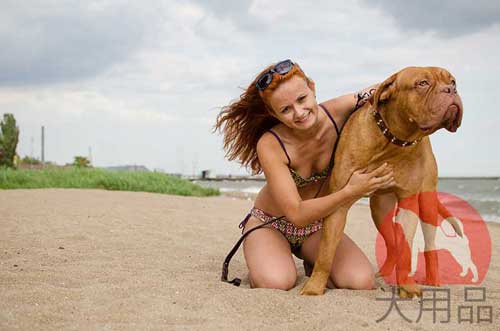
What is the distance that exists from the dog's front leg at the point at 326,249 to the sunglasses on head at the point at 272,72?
94 centimetres

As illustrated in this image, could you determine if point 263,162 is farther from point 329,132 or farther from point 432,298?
point 432,298

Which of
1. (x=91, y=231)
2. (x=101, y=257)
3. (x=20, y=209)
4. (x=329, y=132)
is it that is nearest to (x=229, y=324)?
(x=329, y=132)

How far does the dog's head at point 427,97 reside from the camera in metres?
2.87

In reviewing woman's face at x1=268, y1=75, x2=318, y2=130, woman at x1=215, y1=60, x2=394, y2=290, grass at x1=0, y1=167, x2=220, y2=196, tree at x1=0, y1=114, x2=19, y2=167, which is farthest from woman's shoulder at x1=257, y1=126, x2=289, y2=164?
tree at x1=0, y1=114, x2=19, y2=167

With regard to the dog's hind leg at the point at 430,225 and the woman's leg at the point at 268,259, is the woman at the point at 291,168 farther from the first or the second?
the dog's hind leg at the point at 430,225

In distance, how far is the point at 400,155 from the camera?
3.38 metres

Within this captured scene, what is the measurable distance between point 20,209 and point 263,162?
4.96 m

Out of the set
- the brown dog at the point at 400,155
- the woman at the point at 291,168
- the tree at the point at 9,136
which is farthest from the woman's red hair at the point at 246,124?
the tree at the point at 9,136

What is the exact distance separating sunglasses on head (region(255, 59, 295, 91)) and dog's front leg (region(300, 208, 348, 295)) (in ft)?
3.09

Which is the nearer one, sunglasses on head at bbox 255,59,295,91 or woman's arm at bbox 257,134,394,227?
woman's arm at bbox 257,134,394,227

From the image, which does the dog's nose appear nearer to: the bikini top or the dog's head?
the dog's head

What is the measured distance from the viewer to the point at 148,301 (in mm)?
3070

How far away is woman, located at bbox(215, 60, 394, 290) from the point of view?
3488 millimetres

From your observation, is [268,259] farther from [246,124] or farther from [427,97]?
[427,97]
